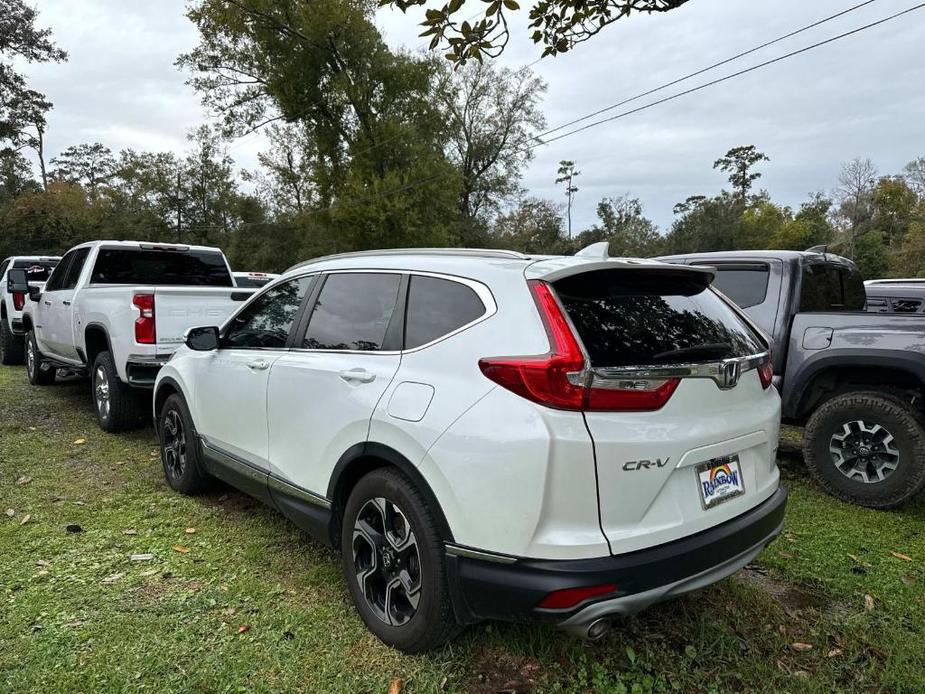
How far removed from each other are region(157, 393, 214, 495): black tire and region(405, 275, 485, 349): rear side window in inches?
89.6

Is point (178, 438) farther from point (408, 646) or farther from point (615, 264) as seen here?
point (615, 264)

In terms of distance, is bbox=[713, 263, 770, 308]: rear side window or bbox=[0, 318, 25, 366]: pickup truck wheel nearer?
bbox=[713, 263, 770, 308]: rear side window

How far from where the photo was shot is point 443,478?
221 centimetres

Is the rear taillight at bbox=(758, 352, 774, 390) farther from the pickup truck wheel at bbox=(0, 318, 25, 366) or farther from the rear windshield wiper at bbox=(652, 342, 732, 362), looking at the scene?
the pickup truck wheel at bbox=(0, 318, 25, 366)

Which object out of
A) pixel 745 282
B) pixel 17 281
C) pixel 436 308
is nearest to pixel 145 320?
pixel 436 308

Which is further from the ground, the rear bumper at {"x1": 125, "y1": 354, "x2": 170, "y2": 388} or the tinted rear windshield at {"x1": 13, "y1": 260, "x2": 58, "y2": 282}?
the tinted rear windshield at {"x1": 13, "y1": 260, "x2": 58, "y2": 282}

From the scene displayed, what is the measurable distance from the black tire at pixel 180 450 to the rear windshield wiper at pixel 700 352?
3193 millimetres

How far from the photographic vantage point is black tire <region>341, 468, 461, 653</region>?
2.29 metres

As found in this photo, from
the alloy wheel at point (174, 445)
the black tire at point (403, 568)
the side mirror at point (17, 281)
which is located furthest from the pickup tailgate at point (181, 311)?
the side mirror at point (17, 281)

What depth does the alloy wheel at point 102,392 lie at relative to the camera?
5805 mm

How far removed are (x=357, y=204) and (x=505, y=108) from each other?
14675mm

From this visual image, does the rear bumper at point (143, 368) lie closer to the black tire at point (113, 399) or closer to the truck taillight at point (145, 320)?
the truck taillight at point (145, 320)

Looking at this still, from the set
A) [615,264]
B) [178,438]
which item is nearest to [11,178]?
[178,438]

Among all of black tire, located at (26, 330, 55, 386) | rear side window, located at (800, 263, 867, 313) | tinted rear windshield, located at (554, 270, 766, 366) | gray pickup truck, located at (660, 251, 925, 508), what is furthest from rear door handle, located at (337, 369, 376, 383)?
black tire, located at (26, 330, 55, 386)
